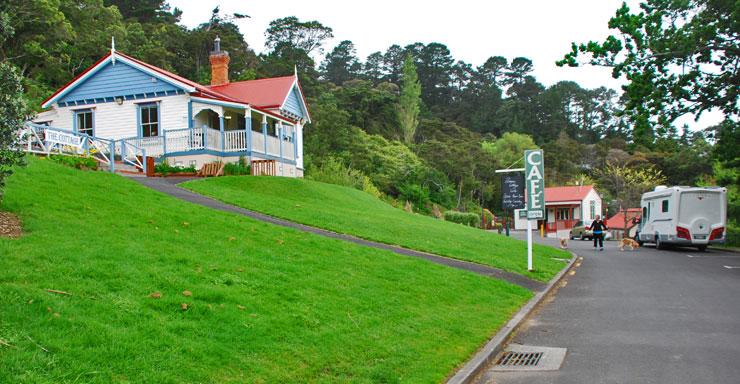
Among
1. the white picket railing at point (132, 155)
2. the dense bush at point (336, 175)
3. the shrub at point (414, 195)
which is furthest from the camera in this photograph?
the shrub at point (414, 195)

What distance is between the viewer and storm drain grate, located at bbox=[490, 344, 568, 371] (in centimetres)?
748

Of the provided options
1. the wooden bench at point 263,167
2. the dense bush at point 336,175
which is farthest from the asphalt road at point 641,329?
the dense bush at point 336,175

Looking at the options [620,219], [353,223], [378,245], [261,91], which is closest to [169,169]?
[353,223]

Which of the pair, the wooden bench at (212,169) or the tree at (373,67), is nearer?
the wooden bench at (212,169)

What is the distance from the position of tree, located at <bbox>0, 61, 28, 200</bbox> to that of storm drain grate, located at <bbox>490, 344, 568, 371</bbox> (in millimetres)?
6774

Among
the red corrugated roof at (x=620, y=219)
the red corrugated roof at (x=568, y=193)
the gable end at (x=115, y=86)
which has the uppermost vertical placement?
the gable end at (x=115, y=86)

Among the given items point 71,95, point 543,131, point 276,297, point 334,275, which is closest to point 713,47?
point 334,275

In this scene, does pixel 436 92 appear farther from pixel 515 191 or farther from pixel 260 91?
pixel 515 191

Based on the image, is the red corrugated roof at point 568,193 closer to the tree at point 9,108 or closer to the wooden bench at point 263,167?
the wooden bench at point 263,167

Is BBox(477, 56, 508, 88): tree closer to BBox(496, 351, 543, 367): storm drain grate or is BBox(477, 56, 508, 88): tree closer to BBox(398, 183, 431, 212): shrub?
BBox(398, 183, 431, 212): shrub

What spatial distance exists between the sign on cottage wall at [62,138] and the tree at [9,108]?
12091 mm

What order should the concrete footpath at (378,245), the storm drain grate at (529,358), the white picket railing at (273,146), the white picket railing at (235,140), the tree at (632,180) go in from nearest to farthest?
the storm drain grate at (529,358), the concrete footpath at (378,245), the white picket railing at (235,140), the white picket railing at (273,146), the tree at (632,180)

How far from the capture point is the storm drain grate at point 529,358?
7.48 metres

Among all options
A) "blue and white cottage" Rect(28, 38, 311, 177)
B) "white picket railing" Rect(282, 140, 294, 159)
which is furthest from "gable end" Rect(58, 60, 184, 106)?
"white picket railing" Rect(282, 140, 294, 159)
